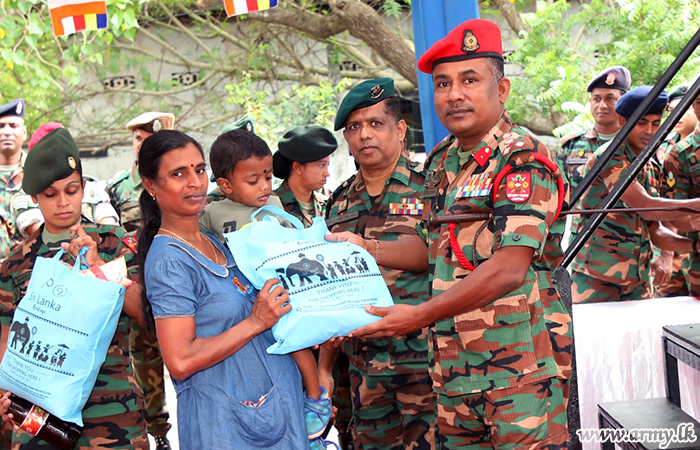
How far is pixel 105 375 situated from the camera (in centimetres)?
280

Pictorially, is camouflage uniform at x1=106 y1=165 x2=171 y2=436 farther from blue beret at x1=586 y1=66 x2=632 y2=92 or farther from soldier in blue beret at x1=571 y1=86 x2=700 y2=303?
blue beret at x1=586 y1=66 x2=632 y2=92

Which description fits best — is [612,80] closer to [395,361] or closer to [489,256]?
[395,361]

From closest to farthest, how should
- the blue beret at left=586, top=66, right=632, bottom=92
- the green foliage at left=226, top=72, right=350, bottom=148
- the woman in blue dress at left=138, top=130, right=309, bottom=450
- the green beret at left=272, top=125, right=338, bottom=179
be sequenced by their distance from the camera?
1. the woman in blue dress at left=138, top=130, right=309, bottom=450
2. the green beret at left=272, top=125, right=338, bottom=179
3. the blue beret at left=586, top=66, right=632, bottom=92
4. the green foliage at left=226, top=72, right=350, bottom=148

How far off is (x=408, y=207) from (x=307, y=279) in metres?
0.84

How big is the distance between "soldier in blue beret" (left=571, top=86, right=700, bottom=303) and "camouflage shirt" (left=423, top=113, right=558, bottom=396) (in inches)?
81.3

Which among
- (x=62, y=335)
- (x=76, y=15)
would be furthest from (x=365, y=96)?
(x=76, y=15)

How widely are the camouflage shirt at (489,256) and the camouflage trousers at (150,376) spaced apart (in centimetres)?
253

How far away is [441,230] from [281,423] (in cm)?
86

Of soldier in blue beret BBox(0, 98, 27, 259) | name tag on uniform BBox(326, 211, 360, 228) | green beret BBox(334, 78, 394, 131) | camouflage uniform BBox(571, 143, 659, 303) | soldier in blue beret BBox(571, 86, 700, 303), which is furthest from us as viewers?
soldier in blue beret BBox(0, 98, 27, 259)

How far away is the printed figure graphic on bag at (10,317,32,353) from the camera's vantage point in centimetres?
244

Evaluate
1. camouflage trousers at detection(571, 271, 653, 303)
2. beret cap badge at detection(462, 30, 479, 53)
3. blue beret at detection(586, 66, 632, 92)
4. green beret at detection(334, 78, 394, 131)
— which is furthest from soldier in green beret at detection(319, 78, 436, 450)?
blue beret at detection(586, 66, 632, 92)

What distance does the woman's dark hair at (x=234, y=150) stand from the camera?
277cm

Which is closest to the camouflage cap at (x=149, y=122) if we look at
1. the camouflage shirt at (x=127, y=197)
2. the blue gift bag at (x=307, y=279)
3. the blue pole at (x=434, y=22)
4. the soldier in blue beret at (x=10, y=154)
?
the camouflage shirt at (x=127, y=197)

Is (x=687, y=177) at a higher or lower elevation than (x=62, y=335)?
higher
